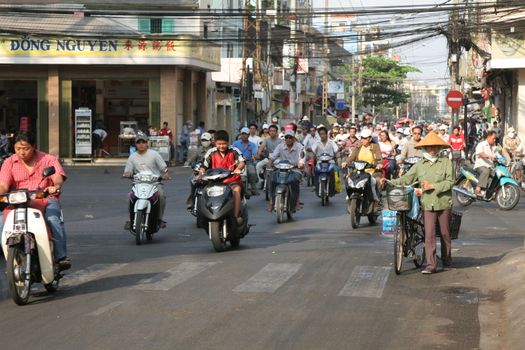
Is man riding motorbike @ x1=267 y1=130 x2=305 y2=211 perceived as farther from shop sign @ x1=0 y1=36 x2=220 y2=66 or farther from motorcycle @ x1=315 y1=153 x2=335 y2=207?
shop sign @ x1=0 y1=36 x2=220 y2=66

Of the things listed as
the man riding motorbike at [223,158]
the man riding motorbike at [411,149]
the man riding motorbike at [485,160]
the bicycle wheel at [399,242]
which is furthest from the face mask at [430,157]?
the man riding motorbike at [485,160]

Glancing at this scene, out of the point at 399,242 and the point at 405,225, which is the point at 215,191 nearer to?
the point at 405,225

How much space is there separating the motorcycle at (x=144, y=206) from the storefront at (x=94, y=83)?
25.9m

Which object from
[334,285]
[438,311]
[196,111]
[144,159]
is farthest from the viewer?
[196,111]

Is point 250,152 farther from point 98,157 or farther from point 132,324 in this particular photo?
point 98,157

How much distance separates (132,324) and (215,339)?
36.9 inches

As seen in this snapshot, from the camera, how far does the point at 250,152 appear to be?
70.2 ft

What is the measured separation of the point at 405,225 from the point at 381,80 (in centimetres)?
10491

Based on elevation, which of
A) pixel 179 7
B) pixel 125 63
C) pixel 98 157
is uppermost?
pixel 179 7

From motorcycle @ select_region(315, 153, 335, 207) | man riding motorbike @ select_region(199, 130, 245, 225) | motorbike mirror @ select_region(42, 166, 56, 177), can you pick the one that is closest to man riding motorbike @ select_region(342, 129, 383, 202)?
motorcycle @ select_region(315, 153, 335, 207)

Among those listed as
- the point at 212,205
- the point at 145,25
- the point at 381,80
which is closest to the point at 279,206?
the point at 212,205

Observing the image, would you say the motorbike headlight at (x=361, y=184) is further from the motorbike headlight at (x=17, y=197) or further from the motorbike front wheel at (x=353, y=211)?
the motorbike headlight at (x=17, y=197)

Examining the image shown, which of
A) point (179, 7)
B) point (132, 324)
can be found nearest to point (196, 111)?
point (179, 7)

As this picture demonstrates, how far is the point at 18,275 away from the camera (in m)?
9.46
